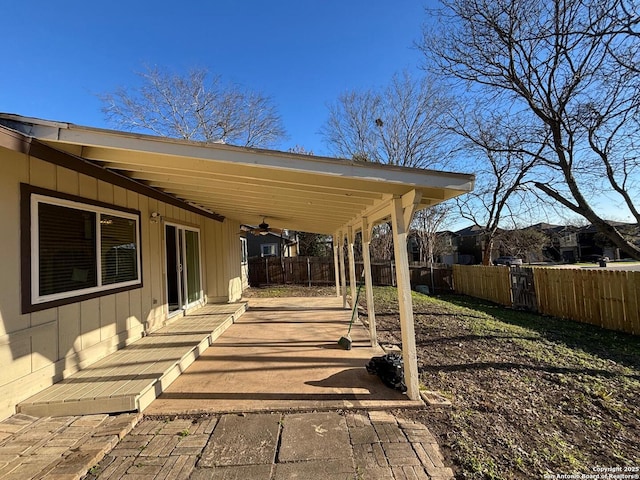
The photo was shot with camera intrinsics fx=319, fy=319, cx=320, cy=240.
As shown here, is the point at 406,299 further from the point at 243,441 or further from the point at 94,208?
the point at 94,208

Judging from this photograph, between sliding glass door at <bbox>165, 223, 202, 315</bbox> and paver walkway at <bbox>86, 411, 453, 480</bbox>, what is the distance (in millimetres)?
4031

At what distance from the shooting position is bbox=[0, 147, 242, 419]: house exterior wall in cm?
277

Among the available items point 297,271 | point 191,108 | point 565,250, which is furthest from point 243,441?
point 565,250

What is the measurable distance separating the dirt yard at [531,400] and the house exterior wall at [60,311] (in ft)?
11.1

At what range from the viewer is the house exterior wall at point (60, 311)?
2766 millimetres

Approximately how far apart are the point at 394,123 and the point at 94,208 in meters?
15.6

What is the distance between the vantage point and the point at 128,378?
332 centimetres

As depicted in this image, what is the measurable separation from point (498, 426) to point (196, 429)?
2.55m

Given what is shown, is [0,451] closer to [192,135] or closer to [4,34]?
[4,34]

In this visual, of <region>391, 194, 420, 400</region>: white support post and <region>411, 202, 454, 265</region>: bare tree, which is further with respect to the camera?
<region>411, 202, 454, 265</region>: bare tree

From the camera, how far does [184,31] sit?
12.0m

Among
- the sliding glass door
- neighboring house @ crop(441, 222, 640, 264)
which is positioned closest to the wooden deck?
the sliding glass door

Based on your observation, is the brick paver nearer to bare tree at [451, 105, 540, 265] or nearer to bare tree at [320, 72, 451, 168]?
bare tree at [451, 105, 540, 265]

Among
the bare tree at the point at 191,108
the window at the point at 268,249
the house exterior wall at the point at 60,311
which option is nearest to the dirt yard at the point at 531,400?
the house exterior wall at the point at 60,311
